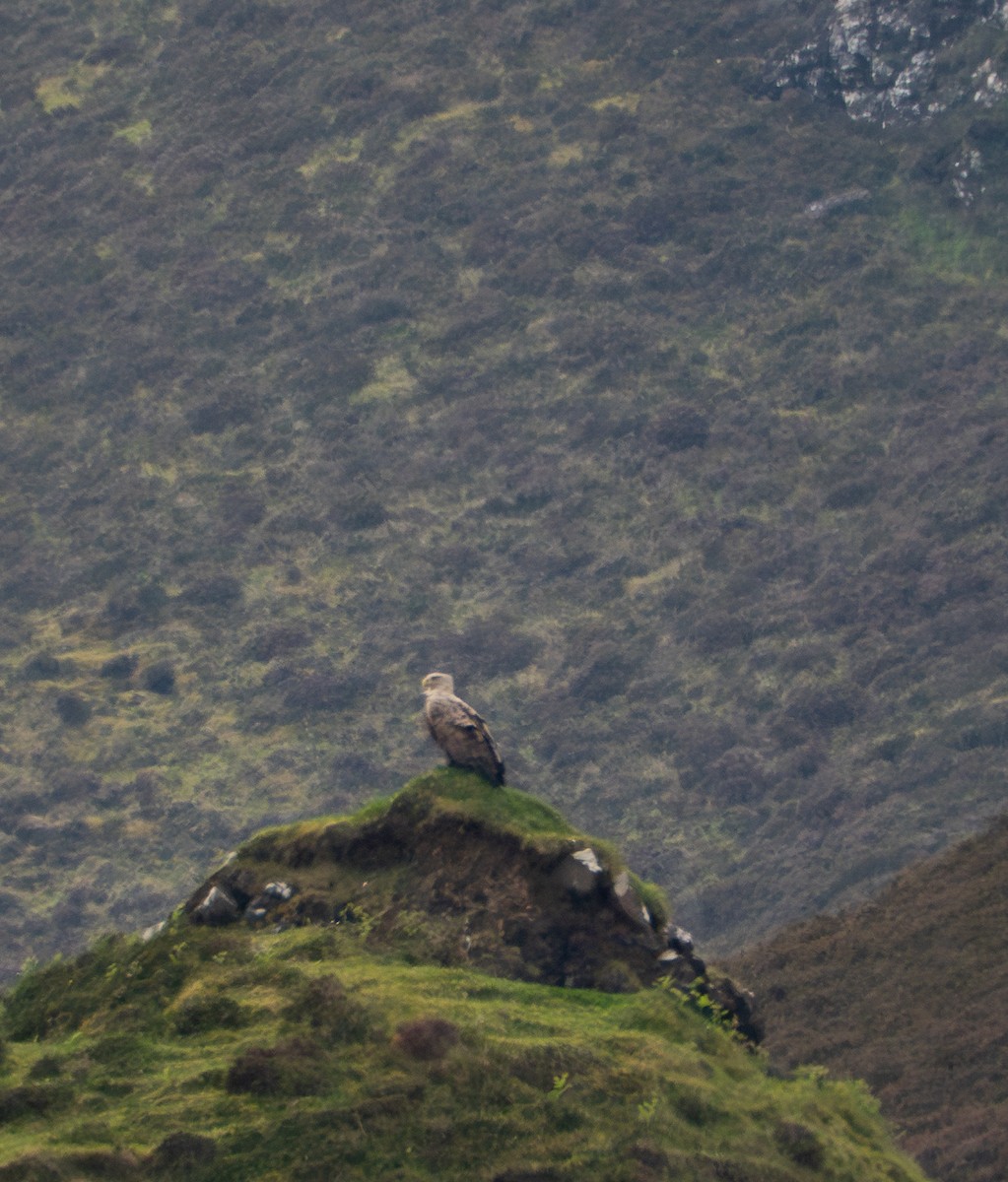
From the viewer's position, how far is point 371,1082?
18141 millimetres

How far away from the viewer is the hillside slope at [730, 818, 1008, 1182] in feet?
90.7

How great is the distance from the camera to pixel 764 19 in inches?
3767

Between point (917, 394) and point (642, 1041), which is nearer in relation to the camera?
point (642, 1041)

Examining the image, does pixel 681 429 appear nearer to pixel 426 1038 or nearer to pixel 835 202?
pixel 835 202

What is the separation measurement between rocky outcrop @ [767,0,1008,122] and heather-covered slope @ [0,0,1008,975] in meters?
0.66

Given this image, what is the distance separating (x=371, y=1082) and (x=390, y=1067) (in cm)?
28

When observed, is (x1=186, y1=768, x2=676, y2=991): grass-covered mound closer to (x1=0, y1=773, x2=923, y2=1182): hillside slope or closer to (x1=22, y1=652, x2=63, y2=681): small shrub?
(x1=0, y1=773, x2=923, y2=1182): hillside slope

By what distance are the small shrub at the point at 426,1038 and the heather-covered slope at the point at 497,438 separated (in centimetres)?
4249

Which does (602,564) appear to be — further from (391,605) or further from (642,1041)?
(642,1041)

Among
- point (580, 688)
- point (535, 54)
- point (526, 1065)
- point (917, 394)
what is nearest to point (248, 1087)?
point (526, 1065)

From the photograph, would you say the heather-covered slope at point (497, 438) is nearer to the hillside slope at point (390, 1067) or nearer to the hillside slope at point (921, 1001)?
the hillside slope at point (921, 1001)

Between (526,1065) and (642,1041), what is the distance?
148 centimetres

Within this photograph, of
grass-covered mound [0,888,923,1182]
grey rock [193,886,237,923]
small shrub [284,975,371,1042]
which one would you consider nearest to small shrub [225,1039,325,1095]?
grass-covered mound [0,888,923,1182]

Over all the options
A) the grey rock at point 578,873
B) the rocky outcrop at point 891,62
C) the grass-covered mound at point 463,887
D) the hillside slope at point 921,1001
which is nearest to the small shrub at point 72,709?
the rocky outcrop at point 891,62
